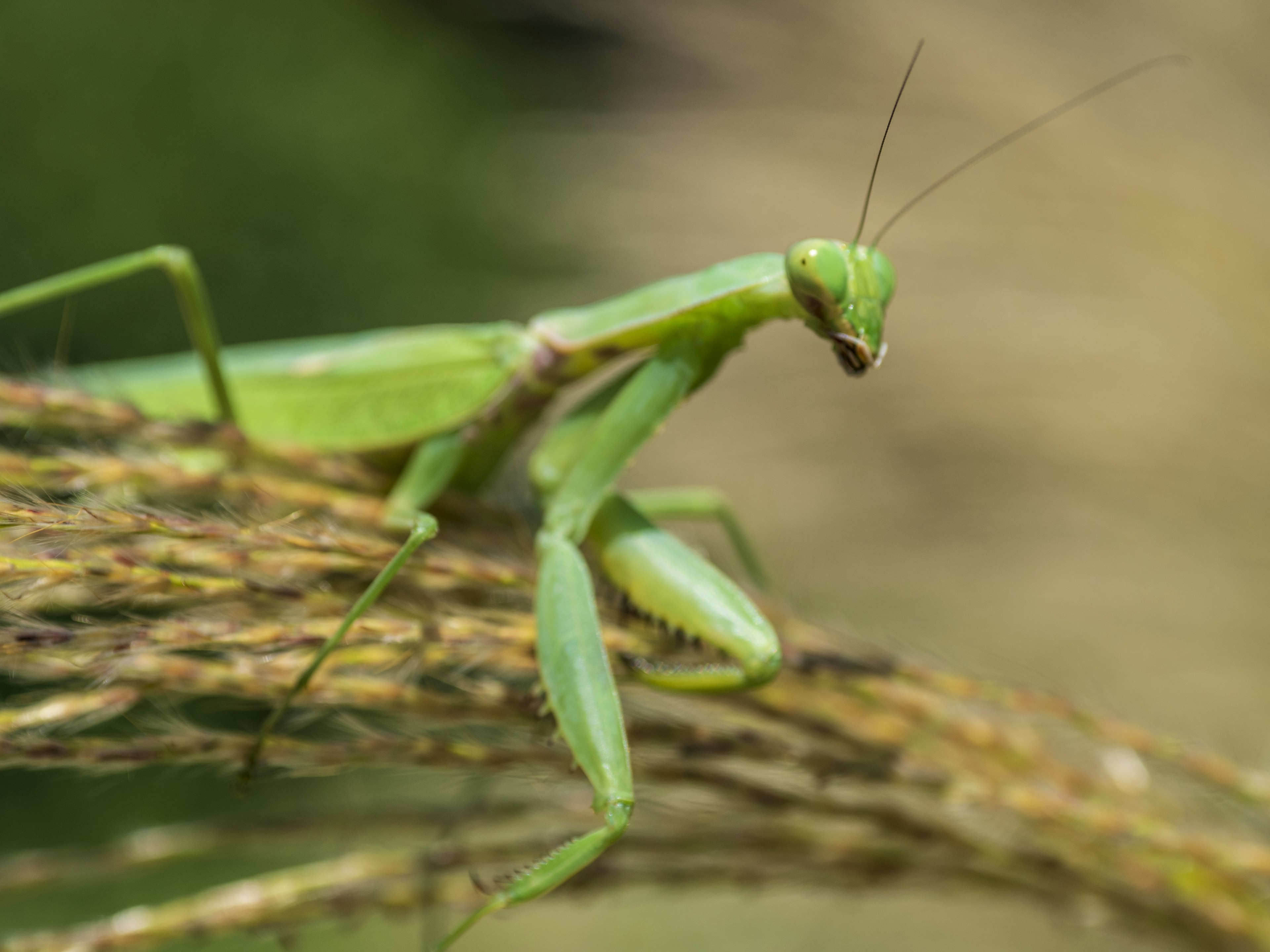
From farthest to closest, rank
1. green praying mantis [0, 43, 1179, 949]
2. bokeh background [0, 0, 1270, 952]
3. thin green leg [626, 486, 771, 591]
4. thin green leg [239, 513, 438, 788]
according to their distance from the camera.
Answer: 1. bokeh background [0, 0, 1270, 952]
2. thin green leg [626, 486, 771, 591]
3. green praying mantis [0, 43, 1179, 949]
4. thin green leg [239, 513, 438, 788]

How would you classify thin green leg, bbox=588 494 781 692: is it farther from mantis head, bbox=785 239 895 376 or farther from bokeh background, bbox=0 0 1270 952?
mantis head, bbox=785 239 895 376

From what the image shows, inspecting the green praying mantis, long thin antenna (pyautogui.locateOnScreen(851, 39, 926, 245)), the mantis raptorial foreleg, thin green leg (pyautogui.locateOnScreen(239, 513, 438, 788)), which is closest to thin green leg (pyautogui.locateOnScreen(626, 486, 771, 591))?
the green praying mantis

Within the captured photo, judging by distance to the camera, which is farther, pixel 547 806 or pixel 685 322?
pixel 685 322

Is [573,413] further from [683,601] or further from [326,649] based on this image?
[326,649]

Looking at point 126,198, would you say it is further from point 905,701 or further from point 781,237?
point 905,701

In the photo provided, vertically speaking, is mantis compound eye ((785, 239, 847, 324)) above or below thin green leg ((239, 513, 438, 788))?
above

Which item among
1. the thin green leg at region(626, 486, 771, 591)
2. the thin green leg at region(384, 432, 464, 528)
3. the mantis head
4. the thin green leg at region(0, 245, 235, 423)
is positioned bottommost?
the thin green leg at region(626, 486, 771, 591)

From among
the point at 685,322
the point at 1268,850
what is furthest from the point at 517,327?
the point at 1268,850

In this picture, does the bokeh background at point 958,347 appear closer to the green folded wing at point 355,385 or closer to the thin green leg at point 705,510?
the thin green leg at point 705,510

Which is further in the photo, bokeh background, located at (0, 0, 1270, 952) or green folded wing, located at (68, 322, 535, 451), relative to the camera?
bokeh background, located at (0, 0, 1270, 952)
